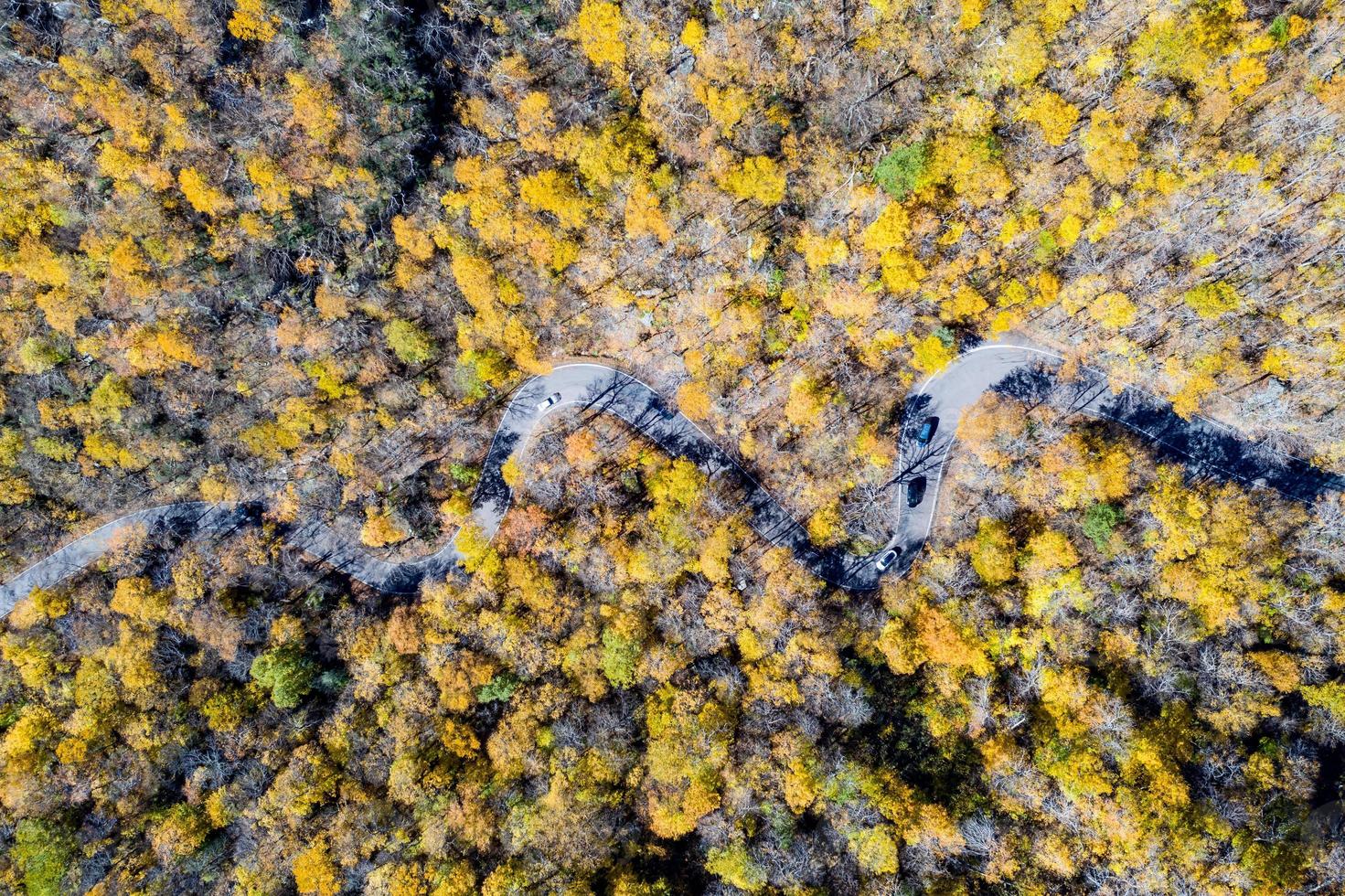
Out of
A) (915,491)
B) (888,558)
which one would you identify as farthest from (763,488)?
(915,491)

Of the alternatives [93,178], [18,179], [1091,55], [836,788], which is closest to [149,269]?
[93,178]

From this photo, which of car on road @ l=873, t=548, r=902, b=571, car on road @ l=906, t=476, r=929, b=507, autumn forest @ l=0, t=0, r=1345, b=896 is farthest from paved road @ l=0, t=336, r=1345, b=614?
autumn forest @ l=0, t=0, r=1345, b=896

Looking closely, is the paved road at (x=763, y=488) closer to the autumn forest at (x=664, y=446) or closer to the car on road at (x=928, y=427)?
the car on road at (x=928, y=427)

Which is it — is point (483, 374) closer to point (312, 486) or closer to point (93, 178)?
point (312, 486)

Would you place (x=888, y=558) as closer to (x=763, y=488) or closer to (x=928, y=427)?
(x=928, y=427)

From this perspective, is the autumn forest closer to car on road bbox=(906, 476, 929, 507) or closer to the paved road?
car on road bbox=(906, 476, 929, 507)

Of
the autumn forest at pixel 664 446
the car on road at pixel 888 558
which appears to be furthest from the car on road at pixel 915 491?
the car on road at pixel 888 558

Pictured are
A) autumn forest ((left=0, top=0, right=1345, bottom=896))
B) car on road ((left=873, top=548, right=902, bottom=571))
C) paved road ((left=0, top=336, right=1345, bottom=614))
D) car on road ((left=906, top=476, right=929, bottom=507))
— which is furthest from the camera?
car on road ((left=873, top=548, right=902, bottom=571))
